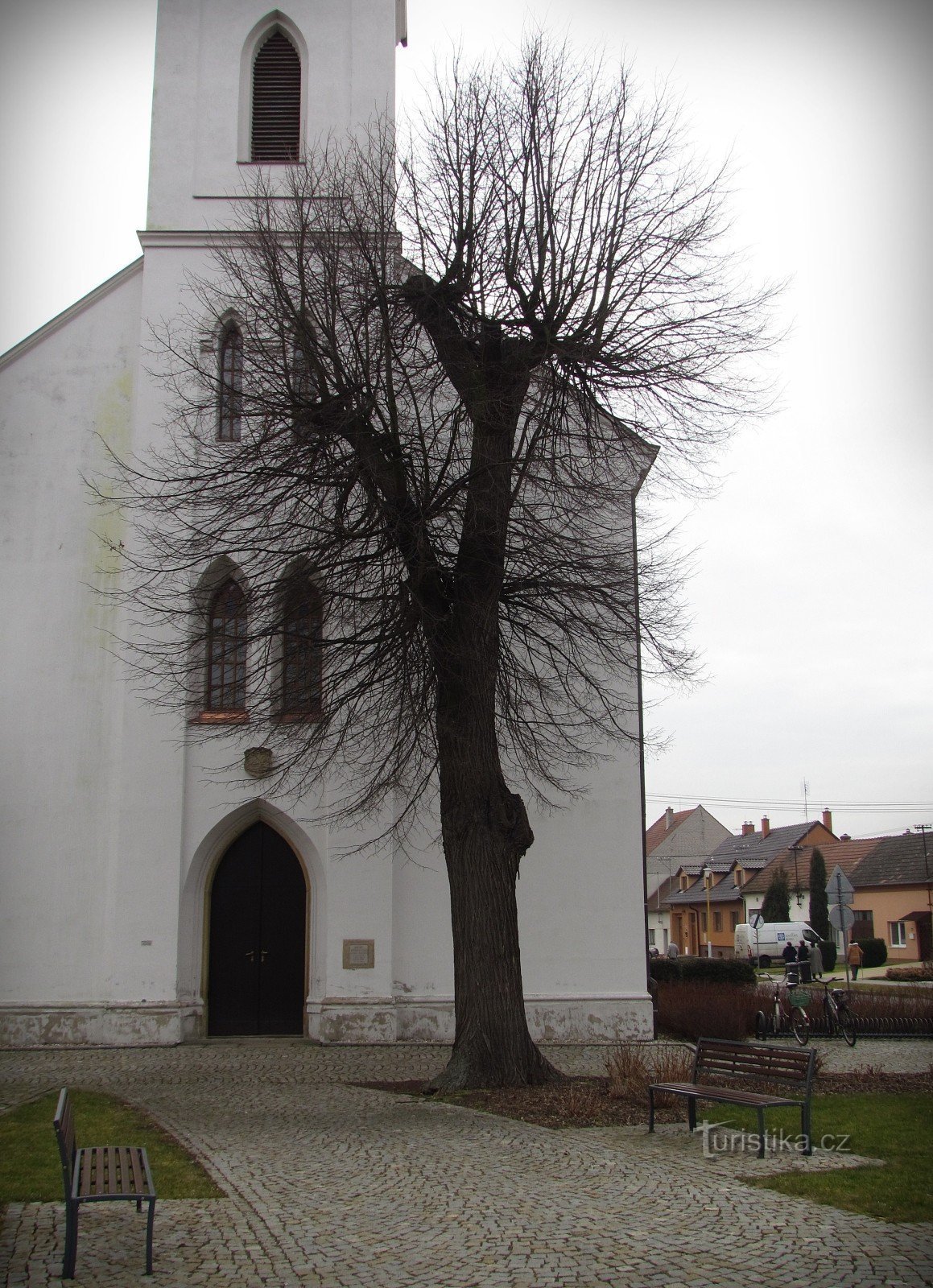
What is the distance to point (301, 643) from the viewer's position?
43.5 ft

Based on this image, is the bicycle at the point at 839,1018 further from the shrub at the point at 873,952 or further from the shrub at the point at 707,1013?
the shrub at the point at 873,952

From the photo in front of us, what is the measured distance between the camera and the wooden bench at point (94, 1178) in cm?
568

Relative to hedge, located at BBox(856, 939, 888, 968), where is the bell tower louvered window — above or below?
above

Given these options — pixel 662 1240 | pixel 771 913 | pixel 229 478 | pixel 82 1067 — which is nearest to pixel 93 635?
pixel 229 478

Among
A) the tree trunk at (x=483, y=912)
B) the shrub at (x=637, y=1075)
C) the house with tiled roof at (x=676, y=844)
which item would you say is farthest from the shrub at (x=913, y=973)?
the house with tiled roof at (x=676, y=844)

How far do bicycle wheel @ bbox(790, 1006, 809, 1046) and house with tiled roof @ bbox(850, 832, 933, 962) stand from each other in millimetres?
38015

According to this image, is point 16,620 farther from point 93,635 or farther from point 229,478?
point 229,478

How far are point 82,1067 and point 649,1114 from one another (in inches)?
304

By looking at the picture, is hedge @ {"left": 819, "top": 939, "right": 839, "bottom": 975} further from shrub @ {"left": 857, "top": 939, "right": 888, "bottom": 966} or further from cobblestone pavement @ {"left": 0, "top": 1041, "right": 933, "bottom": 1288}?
cobblestone pavement @ {"left": 0, "top": 1041, "right": 933, "bottom": 1288}

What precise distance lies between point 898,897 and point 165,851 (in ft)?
155

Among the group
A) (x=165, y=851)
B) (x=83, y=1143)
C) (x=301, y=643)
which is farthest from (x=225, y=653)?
(x=83, y=1143)

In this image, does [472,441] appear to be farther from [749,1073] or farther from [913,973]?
[913,973]

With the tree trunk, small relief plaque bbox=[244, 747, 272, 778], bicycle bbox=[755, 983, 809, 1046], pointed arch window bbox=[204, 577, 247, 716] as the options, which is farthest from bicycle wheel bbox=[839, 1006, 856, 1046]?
pointed arch window bbox=[204, 577, 247, 716]

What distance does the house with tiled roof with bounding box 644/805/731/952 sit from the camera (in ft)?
283
